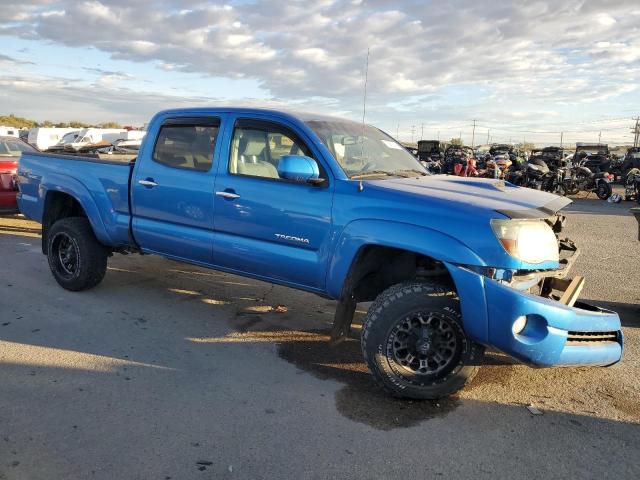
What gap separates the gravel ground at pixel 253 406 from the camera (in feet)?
9.25

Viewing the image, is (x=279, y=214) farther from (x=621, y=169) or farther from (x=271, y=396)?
(x=621, y=169)

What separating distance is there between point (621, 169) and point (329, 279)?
1052 inches

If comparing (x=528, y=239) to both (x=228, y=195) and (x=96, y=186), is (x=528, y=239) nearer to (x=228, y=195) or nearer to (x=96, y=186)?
(x=228, y=195)

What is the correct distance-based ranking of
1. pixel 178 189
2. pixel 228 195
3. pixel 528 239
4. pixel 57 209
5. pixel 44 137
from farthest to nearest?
pixel 44 137
pixel 57 209
pixel 178 189
pixel 228 195
pixel 528 239

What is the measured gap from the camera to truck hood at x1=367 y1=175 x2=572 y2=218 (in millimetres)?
3363

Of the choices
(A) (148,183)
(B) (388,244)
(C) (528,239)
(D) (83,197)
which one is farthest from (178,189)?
(C) (528,239)

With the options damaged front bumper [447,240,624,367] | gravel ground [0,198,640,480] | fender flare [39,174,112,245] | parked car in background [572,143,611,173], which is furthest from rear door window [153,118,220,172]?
parked car in background [572,143,611,173]

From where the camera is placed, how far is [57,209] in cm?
602

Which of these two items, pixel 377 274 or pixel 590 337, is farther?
pixel 377 274

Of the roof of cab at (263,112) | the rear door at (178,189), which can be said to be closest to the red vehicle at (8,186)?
the rear door at (178,189)

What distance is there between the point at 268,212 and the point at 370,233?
0.93 meters

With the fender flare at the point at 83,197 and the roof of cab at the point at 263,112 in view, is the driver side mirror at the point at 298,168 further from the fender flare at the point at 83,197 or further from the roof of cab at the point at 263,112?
the fender flare at the point at 83,197

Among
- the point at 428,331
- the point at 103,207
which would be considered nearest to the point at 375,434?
the point at 428,331

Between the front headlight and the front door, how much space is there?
3.95ft
